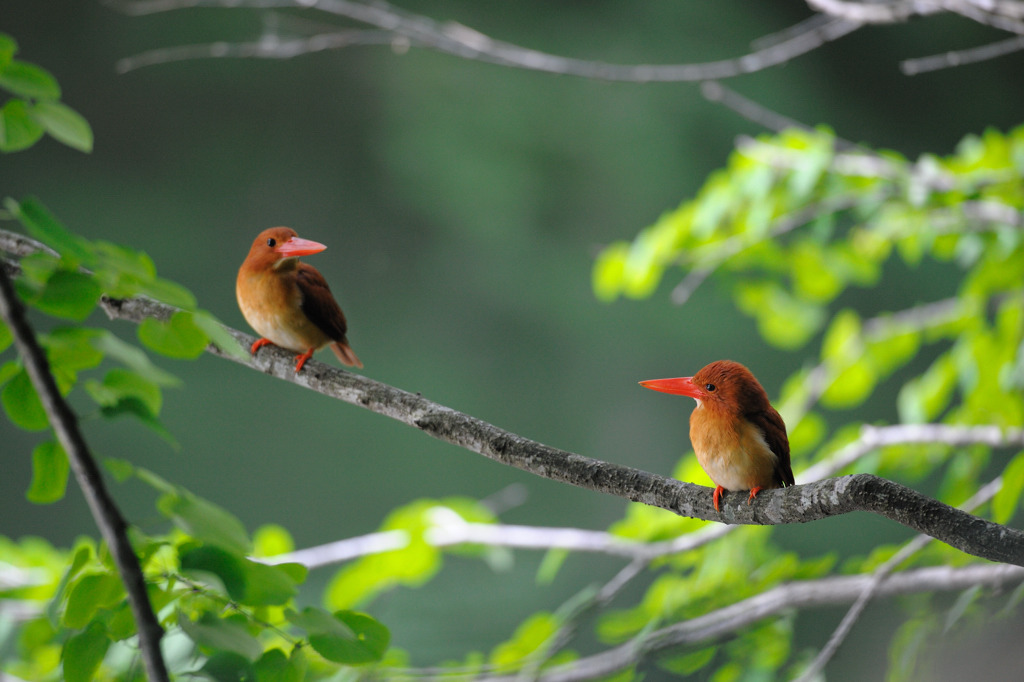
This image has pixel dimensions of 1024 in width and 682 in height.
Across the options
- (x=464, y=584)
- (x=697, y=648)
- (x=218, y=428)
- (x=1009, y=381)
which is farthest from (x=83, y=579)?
(x=464, y=584)

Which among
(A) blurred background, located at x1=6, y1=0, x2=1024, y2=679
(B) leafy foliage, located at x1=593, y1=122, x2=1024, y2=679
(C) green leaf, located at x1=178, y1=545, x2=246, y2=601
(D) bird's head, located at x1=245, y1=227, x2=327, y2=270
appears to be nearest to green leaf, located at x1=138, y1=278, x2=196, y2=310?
(C) green leaf, located at x1=178, y1=545, x2=246, y2=601

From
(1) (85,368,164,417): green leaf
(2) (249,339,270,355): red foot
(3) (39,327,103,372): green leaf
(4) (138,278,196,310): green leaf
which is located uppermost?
(2) (249,339,270,355): red foot

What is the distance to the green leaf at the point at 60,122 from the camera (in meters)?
0.33

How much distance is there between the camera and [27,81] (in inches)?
13.0

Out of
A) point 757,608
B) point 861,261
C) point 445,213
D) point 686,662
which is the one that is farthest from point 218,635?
point 445,213

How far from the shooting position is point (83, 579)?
355 mm

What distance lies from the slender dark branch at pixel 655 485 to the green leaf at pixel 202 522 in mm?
147

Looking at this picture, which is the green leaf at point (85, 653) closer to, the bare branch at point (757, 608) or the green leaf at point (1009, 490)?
the bare branch at point (757, 608)

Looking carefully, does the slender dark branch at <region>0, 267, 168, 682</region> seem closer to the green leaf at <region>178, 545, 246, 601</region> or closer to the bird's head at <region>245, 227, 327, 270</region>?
the green leaf at <region>178, 545, 246, 601</region>

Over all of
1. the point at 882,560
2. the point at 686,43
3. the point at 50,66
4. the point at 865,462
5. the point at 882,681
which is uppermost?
the point at 686,43

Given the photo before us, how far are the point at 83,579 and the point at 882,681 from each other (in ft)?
2.21

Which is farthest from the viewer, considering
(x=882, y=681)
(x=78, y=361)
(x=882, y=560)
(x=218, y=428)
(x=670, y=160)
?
(x=670, y=160)

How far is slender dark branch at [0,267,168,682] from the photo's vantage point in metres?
0.28

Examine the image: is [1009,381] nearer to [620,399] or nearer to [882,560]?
[882,560]
